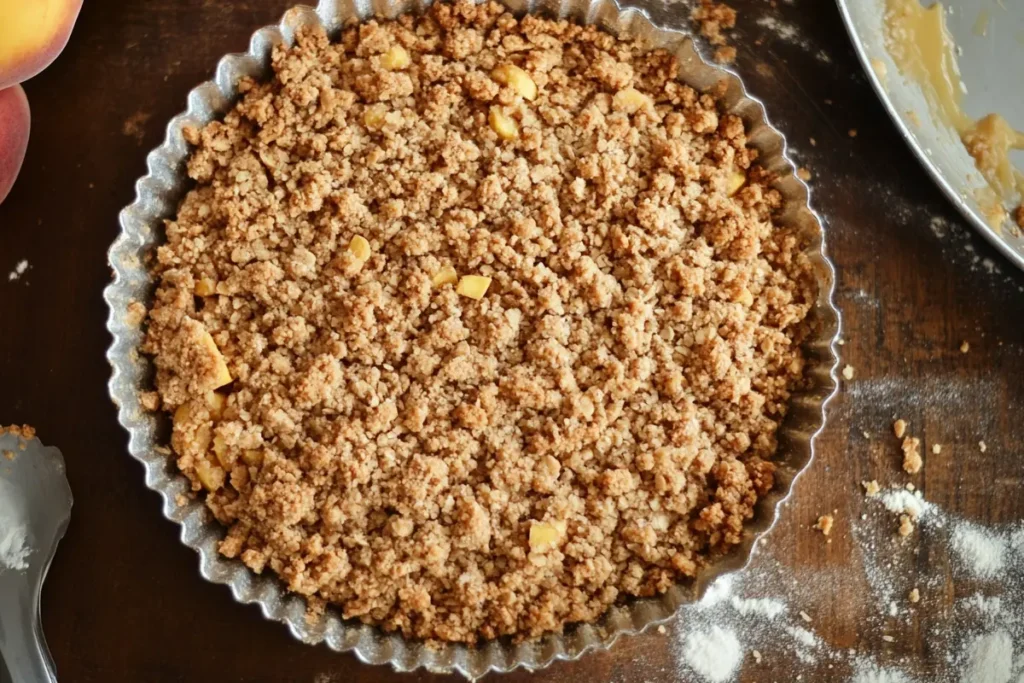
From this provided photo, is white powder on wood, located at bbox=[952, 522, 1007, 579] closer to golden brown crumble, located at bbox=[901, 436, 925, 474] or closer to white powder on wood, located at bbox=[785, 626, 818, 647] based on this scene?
golden brown crumble, located at bbox=[901, 436, 925, 474]

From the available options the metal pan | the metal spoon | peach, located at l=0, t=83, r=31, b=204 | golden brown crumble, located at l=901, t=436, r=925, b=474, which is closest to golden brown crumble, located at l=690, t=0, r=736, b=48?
the metal pan

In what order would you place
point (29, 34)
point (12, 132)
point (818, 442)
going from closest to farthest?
point (29, 34) < point (12, 132) < point (818, 442)

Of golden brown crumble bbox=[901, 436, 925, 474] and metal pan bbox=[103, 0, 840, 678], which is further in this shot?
golden brown crumble bbox=[901, 436, 925, 474]

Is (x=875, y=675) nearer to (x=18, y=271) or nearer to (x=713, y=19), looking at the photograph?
(x=713, y=19)

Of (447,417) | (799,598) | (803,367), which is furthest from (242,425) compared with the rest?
(799,598)

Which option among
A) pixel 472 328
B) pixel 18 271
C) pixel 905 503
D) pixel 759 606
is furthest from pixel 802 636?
pixel 18 271

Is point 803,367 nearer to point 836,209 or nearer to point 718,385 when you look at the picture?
point 718,385
